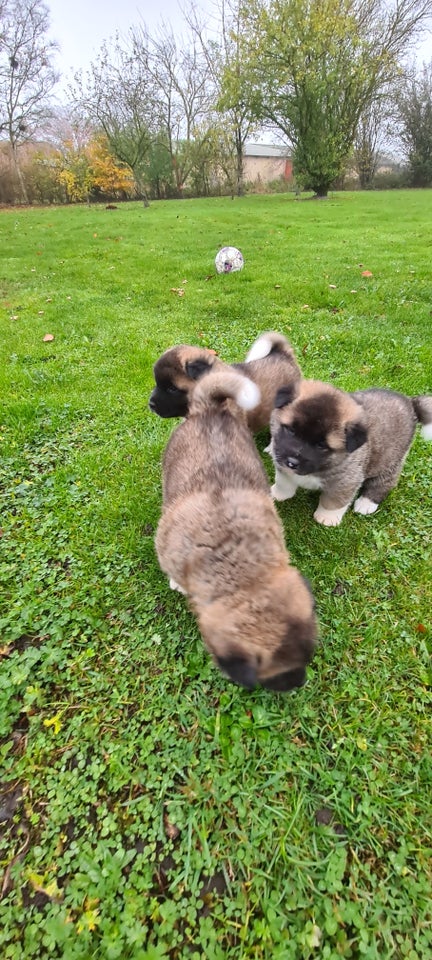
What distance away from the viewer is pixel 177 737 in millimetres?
2266

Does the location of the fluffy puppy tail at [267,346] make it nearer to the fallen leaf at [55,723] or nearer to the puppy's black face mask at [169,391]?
the puppy's black face mask at [169,391]

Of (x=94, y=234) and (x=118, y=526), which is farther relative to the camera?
(x=94, y=234)

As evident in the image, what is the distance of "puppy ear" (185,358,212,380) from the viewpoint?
3540 mm

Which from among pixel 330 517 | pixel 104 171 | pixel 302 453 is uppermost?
pixel 104 171

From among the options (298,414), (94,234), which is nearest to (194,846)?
(298,414)

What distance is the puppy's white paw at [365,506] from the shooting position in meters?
3.49

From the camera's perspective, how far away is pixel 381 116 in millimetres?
37500

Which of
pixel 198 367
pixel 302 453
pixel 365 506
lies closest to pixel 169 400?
pixel 198 367

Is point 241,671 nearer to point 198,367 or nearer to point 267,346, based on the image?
point 198,367

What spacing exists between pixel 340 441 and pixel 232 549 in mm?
1268

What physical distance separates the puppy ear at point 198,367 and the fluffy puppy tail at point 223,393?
51 centimetres

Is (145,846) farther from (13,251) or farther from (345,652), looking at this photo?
(13,251)

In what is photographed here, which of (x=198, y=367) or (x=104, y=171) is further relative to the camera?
(x=104, y=171)

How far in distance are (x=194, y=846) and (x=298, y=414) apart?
2.36m
